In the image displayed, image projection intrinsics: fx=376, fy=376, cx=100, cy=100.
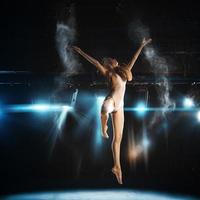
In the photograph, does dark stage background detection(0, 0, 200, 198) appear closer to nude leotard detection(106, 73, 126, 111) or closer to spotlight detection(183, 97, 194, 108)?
spotlight detection(183, 97, 194, 108)

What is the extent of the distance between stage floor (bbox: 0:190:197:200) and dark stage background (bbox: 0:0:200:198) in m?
0.46

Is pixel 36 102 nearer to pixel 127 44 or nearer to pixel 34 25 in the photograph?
pixel 34 25

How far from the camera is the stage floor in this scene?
6.94m

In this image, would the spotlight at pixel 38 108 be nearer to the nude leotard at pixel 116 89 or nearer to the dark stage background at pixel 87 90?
the dark stage background at pixel 87 90

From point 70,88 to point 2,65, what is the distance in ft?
4.32

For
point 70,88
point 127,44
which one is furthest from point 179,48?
point 70,88

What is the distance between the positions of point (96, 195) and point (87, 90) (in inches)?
79.5

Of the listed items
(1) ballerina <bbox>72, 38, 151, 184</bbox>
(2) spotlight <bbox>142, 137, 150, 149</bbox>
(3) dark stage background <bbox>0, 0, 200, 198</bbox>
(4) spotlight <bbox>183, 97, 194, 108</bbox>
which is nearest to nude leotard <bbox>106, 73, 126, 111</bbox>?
(1) ballerina <bbox>72, 38, 151, 184</bbox>

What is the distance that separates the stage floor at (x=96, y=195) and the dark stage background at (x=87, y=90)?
46 centimetres

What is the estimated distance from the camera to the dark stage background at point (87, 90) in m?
6.75

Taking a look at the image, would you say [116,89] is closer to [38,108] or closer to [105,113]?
[105,113]

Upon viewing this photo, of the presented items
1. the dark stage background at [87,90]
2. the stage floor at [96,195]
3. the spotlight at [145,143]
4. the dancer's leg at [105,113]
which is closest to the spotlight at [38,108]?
the dark stage background at [87,90]

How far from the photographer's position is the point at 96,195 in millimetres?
7207

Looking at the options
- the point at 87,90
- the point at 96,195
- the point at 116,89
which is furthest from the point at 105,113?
the point at 96,195
